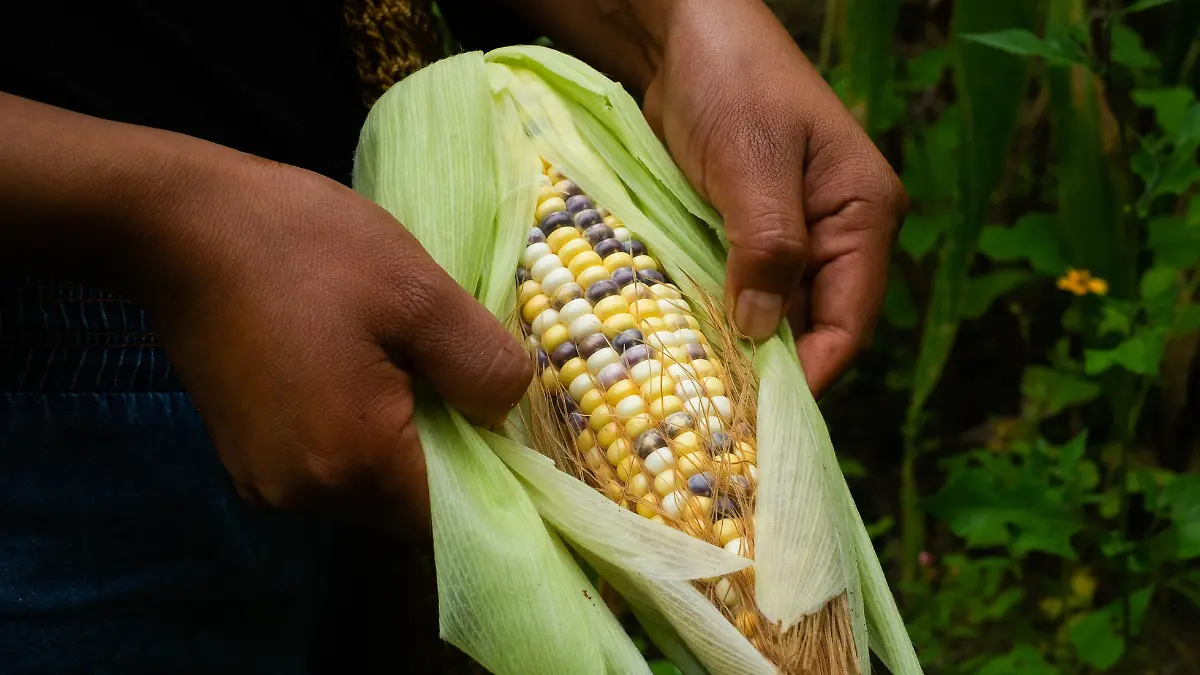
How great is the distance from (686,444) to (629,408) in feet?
0.16

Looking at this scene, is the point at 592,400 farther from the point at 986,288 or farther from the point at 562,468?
the point at 986,288

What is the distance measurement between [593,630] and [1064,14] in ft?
3.66

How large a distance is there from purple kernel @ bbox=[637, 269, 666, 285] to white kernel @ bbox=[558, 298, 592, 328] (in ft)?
0.19

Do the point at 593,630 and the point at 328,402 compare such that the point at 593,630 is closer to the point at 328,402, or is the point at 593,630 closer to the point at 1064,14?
the point at 328,402

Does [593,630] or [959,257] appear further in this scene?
[959,257]

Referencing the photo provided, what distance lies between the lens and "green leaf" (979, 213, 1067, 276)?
1.41 meters

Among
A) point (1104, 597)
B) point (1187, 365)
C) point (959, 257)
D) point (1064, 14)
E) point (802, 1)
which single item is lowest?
point (1104, 597)

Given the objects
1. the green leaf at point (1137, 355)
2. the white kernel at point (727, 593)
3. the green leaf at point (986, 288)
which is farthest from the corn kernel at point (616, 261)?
the green leaf at point (986, 288)

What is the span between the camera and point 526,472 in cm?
71

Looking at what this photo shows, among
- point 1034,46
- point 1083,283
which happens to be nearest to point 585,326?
point 1034,46

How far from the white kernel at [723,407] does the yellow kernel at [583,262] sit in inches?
5.2

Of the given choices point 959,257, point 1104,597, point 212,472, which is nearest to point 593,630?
point 212,472

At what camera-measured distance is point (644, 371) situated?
729 mm

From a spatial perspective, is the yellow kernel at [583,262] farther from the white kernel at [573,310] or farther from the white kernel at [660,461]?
the white kernel at [660,461]
